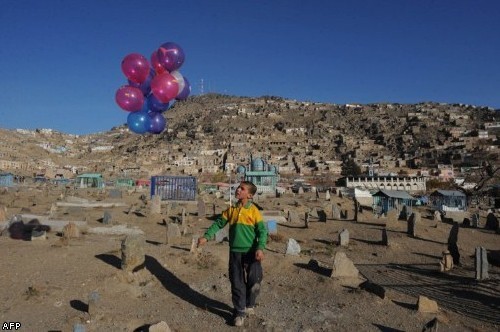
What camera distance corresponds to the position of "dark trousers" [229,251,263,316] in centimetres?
532

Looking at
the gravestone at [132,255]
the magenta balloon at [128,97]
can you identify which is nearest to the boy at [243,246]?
the gravestone at [132,255]

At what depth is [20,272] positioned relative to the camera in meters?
7.67

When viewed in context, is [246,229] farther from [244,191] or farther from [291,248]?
[291,248]

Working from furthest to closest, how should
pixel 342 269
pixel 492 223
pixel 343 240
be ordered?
1. pixel 492 223
2. pixel 343 240
3. pixel 342 269

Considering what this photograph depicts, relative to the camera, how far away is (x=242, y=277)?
5.40 m

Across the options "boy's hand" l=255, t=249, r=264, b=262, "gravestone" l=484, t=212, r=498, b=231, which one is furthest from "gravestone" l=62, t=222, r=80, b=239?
"gravestone" l=484, t=212, r=498, b=231

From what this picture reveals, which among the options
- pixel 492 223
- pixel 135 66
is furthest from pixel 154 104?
pixel 492 223

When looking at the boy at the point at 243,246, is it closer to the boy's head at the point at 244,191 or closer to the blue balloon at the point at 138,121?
the boy's head at the point at 244,191

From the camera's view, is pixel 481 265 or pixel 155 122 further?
pixel 155 122

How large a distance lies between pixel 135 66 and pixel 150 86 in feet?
2.12

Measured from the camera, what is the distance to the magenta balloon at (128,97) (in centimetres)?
964

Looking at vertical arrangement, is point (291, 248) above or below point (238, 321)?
above

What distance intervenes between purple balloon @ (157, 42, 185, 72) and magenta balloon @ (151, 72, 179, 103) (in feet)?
0.84

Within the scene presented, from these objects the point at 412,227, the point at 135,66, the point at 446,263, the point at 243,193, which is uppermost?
the point at 135,66
